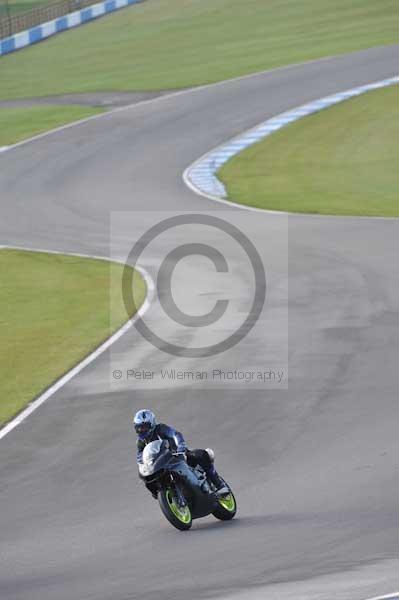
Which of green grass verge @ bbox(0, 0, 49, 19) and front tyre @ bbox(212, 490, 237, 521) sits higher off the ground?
front tyre @ bbox(212, 490, 237, 521)

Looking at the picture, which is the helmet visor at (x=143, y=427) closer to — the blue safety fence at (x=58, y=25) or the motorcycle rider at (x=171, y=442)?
the motorcycle rider at (x=171, y=442)

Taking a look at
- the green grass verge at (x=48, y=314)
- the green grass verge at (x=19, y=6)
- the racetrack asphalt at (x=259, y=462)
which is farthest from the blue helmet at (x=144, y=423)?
the green grass verge at (x=19, y=6)

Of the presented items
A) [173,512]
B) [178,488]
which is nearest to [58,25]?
[178,488]

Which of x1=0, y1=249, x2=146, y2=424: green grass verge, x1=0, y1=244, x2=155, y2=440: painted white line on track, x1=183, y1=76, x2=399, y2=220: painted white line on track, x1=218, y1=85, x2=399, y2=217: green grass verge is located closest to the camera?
x1=0, y1=244, x2=155, y2=440: painted white line on track

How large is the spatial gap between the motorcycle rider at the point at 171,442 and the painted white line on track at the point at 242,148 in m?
20.6

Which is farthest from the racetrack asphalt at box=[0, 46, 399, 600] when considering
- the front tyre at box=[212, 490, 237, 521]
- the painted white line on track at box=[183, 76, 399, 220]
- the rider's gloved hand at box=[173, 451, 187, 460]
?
the painted white line on track at box=[183, 76, 399, 220]

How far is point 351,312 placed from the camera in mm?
23281

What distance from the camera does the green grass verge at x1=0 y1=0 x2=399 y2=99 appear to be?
2443 inches

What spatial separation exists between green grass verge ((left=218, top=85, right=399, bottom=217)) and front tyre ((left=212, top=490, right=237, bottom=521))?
838 inches

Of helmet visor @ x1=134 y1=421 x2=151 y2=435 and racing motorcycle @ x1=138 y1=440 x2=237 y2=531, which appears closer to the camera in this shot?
racing motorcycle @ x1=138 y1=440 x2=237 y2=531

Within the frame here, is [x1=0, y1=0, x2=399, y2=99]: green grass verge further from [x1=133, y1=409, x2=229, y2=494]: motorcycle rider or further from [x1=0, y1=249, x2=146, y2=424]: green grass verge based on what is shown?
[x1=133, y1=409, x2=229, y2=494]: motorcycle rider
